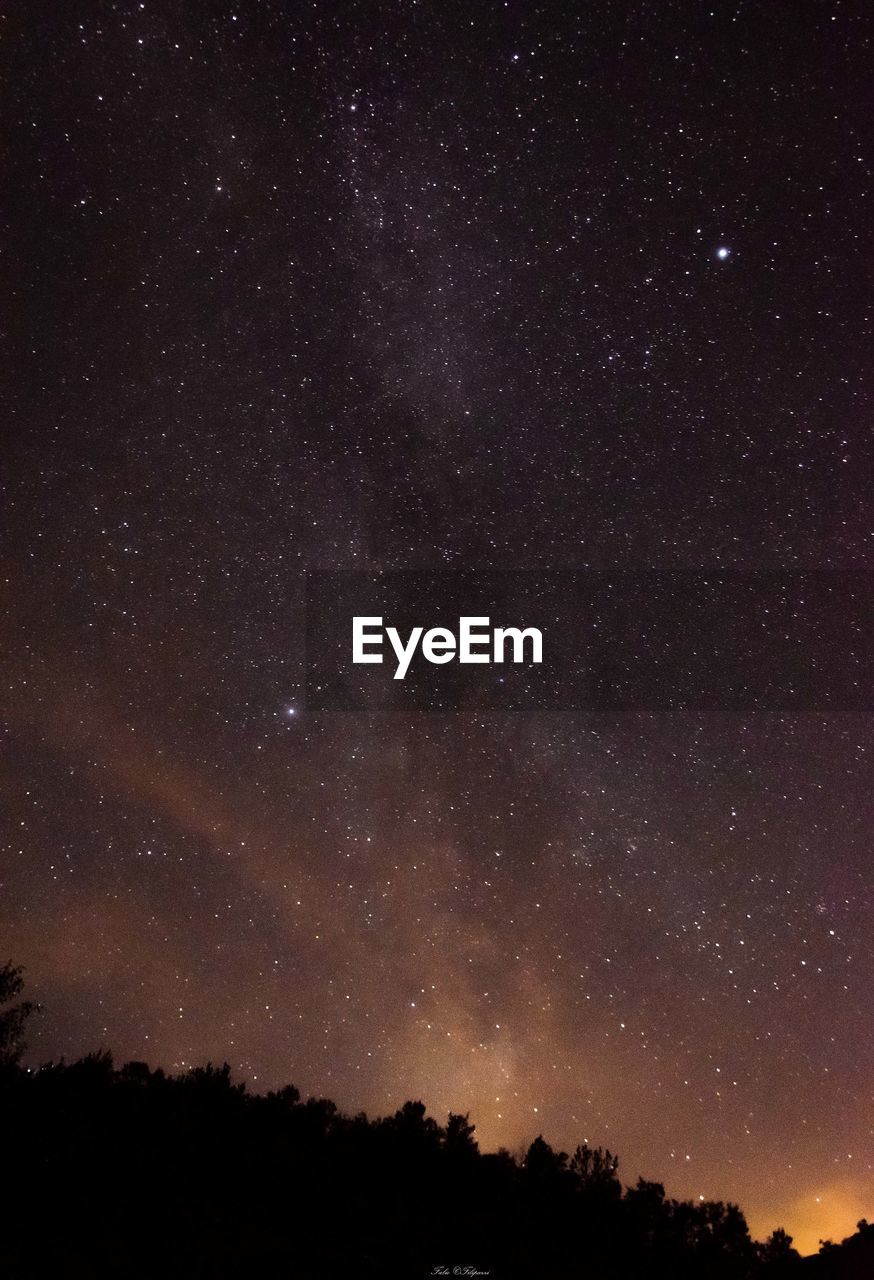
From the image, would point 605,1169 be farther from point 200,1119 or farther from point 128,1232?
point 128,1232

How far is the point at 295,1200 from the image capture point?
1902 centimetres

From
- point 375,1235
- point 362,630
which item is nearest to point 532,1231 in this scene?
point 375,1235

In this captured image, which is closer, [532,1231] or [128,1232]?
[128,1232]

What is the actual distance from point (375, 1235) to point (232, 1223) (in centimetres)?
273

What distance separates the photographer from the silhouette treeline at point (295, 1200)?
1550 centimetres

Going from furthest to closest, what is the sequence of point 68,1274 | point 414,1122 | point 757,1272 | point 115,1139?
1. point 414,1122
2. point 757,1272
3. point 115,1139
4. point 68,1274

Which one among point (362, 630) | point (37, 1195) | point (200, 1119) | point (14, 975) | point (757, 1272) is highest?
point (362, 630)

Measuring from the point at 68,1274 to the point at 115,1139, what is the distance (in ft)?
21.1

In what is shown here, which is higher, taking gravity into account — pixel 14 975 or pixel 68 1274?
pixel 14 975

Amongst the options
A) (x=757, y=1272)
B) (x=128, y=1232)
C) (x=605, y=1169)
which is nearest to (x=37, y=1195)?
(x=128, y=1232)

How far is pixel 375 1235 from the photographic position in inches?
687

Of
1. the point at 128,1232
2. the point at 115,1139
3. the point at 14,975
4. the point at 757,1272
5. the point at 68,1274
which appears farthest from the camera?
the point at 14,975

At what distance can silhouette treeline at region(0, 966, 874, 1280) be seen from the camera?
15.5m

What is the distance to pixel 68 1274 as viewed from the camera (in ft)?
44.7
